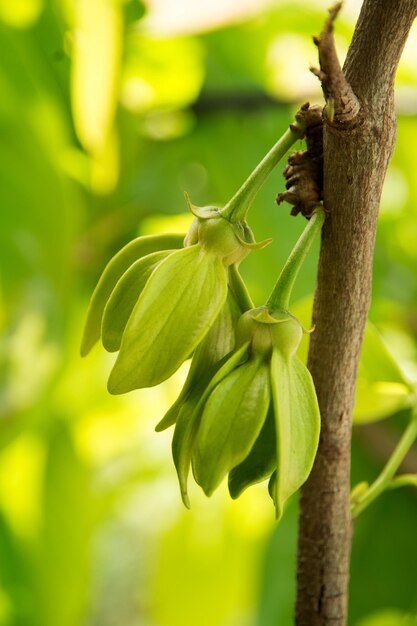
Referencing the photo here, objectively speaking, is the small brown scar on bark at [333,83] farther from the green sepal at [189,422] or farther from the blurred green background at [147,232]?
the blurred green background at [147,232]

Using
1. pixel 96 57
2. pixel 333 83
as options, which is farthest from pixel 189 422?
pixel 96 57

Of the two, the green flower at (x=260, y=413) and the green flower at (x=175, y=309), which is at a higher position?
the green flower at (x=175, y=309)

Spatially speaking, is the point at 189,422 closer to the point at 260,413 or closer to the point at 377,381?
the point at 260,413

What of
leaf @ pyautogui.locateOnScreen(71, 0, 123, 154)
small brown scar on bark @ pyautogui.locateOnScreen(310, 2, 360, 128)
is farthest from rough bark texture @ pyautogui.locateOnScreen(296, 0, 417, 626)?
leaf @ pyautogui.locateOnScreen(71, 0, 123, 154)

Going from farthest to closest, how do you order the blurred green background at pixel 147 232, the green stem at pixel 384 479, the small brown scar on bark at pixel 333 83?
1. the blurred green background at pixel 147 232
2. the green stem at pixel 384 479
3. the small brown scar on bark at pixel 333 83

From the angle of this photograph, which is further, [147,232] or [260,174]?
[147,232]

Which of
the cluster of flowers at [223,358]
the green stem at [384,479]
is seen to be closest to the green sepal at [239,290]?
the cluster of flowers at [223,358]
